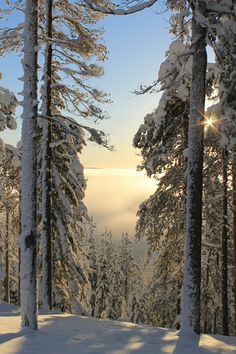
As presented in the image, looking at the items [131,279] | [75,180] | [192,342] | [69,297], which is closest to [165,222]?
[75,180]

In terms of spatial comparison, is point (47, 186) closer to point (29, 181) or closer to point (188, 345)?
point (29, 181)

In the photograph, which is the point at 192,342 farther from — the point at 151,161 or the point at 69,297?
the point at 69,297

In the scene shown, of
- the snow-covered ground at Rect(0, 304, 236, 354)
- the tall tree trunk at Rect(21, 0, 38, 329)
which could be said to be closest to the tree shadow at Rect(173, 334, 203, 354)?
the snow-covered ground at Rect(0, 304, 236, 354)

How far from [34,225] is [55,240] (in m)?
10.8

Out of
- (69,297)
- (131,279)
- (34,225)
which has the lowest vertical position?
(131,279)

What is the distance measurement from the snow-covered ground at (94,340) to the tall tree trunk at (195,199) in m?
0.63

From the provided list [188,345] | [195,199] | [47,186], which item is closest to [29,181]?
[195,199]

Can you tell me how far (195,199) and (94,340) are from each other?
11.6 ft

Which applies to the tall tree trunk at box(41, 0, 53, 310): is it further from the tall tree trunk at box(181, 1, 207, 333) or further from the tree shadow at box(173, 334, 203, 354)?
the tree shadow at box(173, 334, 203, 354)

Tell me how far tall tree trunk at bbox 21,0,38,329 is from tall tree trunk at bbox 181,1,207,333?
10.6 feet

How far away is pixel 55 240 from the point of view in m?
20.2

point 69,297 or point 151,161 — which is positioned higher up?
point 151,161

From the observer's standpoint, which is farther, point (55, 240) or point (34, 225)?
point (55, 240)

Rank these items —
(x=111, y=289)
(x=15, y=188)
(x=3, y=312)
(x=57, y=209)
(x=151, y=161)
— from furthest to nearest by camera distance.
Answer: (x=111, y=289) < (x=15, y=188) < (x=57, y=209) < (x=151, y=161) < (x=3, y=312)
